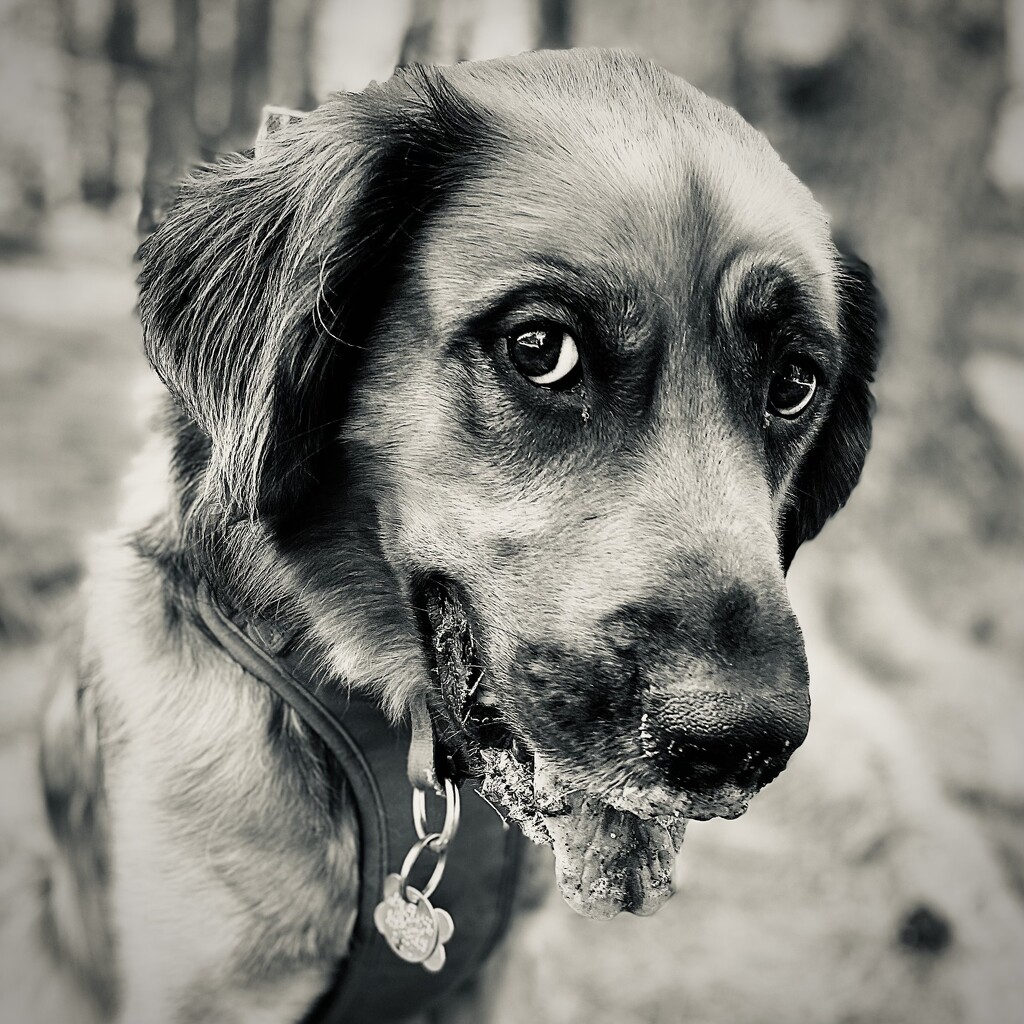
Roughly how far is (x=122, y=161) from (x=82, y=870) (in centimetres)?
102

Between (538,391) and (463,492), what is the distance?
0.13m

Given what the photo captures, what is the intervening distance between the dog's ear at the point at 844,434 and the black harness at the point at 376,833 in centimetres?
57

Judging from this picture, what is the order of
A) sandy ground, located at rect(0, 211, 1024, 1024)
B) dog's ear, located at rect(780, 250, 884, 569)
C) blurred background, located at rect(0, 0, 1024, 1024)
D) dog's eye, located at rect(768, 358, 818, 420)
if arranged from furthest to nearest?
sandy ground, located at rect(0, 211, 1024, 1024) < blurred background, located at rect(0, 0, 1024, 1024) < dog's ear, located at rect(780, 250, 884, 569) < dog's eye, located at rect(768, 358, 818, 420)

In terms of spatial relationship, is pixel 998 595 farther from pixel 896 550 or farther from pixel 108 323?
pixel 108 323

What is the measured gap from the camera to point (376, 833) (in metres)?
1.26

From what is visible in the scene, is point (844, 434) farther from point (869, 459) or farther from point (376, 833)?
point (376, 833)

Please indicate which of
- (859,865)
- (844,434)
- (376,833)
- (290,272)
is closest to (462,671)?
(376,833)

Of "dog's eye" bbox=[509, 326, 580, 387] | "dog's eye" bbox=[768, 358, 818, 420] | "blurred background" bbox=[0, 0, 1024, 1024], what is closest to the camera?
"dog's eye" bbox=[509, 326, 580, 387]

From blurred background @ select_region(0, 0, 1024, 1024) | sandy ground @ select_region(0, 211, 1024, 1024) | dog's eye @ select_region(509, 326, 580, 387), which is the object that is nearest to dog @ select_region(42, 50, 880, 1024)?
dog's eye @ select_region(509, 326, 580, 387)

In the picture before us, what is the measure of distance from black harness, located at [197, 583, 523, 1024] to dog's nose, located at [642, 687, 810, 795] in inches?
14.8

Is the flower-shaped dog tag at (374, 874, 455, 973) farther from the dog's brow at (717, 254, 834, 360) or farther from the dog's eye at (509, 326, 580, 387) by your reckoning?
the dog's brow at (717, 254, 834, 360)

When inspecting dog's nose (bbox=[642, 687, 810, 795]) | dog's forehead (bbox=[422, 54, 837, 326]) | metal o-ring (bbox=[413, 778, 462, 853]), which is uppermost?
dog's forehead (bbox=[422, 54, 837, 326])

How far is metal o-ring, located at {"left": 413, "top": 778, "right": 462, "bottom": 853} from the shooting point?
4.00 ft

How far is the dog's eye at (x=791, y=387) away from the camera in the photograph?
3.92 feet
